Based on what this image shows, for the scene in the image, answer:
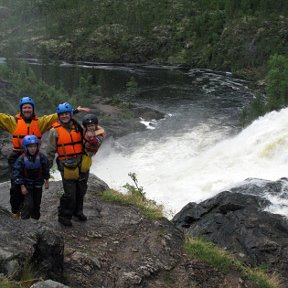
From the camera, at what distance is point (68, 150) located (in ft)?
27.1

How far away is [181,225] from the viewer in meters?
16.0

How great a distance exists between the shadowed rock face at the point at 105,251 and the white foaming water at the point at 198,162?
909 cm

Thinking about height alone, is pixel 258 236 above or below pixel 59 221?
below

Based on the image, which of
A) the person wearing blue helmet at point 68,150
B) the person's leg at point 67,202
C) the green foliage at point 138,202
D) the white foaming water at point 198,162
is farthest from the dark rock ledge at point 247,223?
the person wearing blue helmet at point 68,150

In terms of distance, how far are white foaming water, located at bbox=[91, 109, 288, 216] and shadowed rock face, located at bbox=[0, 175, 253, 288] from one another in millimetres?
9093

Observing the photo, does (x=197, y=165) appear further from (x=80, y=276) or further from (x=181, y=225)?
(x=80, y=276)

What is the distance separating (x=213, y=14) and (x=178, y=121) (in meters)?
49.1

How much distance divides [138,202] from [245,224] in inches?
217

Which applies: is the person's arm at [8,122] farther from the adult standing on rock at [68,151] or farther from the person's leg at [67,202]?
the person's leg at [67,202]

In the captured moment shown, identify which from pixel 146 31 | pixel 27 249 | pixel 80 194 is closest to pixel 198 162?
pixel 80 194

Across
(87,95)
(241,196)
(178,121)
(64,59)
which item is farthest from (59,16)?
(241,196)

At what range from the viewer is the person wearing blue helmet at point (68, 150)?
26.7 ft

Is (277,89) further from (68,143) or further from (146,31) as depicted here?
(146,31)

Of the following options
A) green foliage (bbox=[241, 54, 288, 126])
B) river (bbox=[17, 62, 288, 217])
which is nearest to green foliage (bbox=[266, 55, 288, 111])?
green foliage (bbox=[241, 54, 288, 126])
